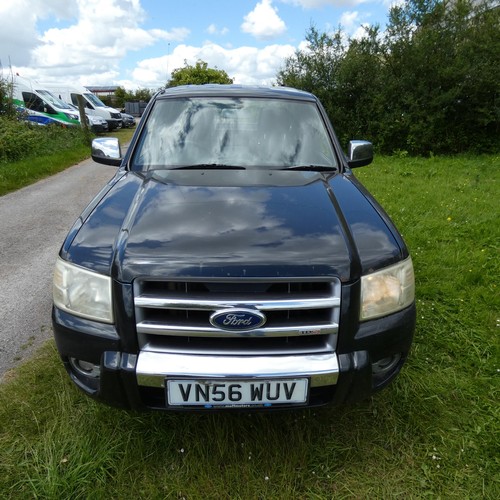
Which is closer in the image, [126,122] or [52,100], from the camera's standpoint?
[52,100]

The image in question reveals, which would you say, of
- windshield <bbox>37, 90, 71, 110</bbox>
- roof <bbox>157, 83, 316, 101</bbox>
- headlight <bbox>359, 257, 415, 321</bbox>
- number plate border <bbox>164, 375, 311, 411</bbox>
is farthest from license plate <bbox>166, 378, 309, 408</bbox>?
windshield <bbox>37, 90, 71, 110</bbox>

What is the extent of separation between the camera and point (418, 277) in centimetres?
368

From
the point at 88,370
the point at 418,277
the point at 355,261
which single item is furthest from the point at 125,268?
the point at 418,277

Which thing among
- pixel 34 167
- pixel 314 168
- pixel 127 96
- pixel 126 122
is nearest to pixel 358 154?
pixel 314 168

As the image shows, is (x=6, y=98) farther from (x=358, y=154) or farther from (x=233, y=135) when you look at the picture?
(x=358, y=154)

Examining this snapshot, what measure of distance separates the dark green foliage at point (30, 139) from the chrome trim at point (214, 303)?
923 centimetres

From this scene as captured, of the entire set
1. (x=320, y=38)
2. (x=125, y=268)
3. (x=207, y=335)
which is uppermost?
(x=320, y=38)

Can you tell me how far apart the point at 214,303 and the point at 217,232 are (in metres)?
0.34

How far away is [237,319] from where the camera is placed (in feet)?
5.48

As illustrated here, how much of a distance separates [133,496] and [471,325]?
249 cm

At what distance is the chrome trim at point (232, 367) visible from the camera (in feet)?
5.45

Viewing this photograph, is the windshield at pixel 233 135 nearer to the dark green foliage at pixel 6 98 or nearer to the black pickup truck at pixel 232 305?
the black pickup truck at pixel 232 305

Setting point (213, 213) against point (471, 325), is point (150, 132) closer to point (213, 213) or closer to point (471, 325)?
point (213, 213)

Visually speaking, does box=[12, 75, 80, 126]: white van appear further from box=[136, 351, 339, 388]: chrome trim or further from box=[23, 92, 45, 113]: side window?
box=[136, 351, 339, 388]: chrome trim
